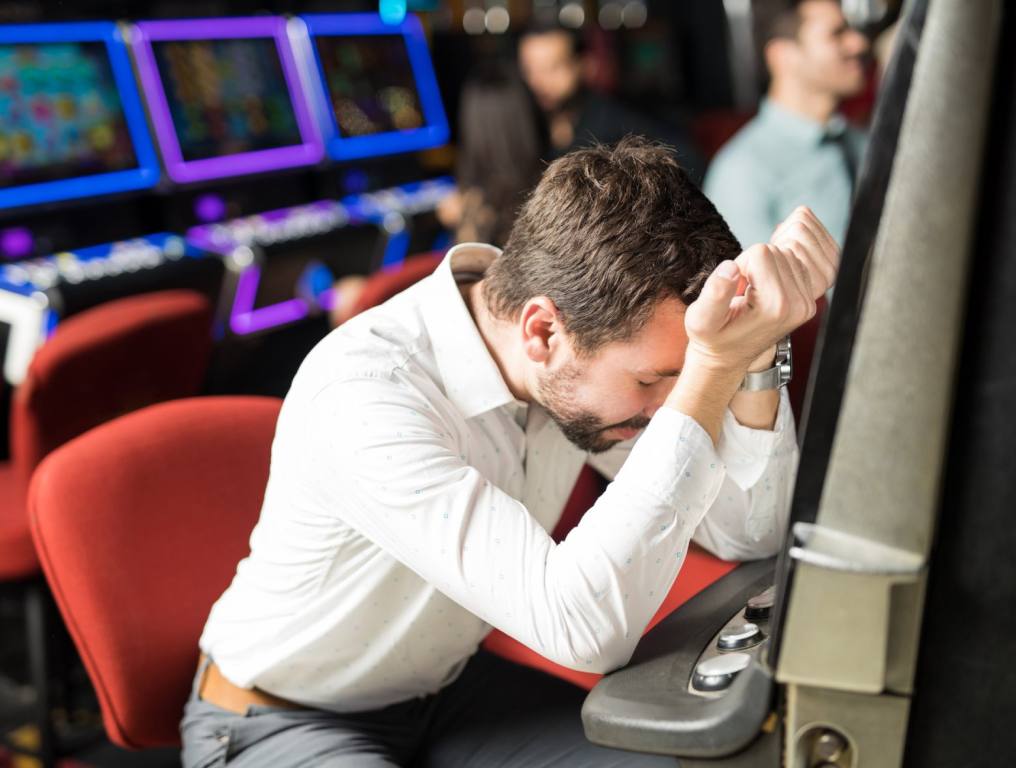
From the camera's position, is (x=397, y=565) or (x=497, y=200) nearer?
(x=397, y=565)

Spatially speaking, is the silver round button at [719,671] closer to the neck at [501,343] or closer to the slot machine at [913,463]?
the slot machine at [913,463]

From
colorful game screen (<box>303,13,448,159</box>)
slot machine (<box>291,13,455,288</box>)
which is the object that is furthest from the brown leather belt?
colorful game screen (<box>303,13,448,159</box>)

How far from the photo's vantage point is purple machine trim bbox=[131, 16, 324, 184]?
3209mm

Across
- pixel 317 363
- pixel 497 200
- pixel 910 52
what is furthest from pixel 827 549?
pixel 497 200

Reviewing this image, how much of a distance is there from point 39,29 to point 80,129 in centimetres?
27

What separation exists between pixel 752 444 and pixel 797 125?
4.85 feet

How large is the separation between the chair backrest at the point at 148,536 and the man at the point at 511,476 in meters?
0.05

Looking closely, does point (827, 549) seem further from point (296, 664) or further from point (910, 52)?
point (296, 664)

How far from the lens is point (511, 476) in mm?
1097

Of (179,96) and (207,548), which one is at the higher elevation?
(179,96)

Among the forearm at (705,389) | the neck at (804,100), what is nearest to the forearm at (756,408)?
the forearm at (705,389)

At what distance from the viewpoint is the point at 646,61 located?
5680mm

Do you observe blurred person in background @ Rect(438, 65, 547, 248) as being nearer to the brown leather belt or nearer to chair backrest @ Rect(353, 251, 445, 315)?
chair backrest @ Rect(353, 251, 445, 315)

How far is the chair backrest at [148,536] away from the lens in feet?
3.83
